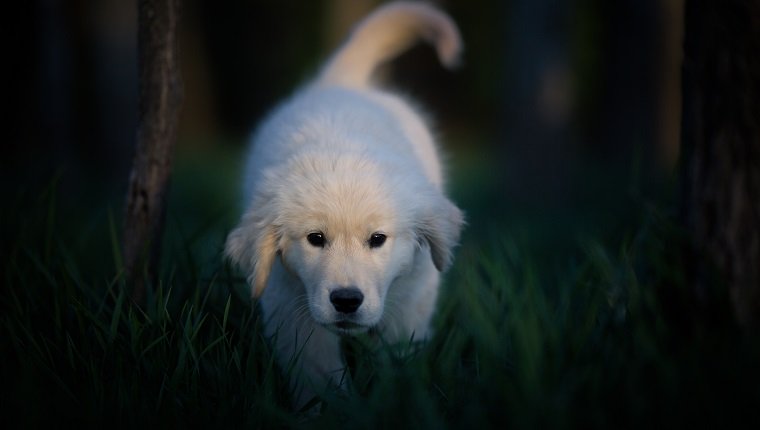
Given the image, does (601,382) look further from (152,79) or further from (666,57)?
(666,57)

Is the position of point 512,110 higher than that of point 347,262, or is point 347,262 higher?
point 512,110

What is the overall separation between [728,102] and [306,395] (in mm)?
1785

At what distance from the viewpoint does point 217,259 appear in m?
3.22

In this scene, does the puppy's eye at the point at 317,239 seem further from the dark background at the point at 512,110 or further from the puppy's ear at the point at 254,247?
the dark background at the point at 512,110

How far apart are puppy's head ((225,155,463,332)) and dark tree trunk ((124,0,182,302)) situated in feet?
1.53

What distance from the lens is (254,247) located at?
8.99ft

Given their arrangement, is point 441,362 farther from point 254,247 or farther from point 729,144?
point 729,144

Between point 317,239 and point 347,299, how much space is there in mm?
336

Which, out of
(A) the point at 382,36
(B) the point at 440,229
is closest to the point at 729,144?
(B) the point at 440,229

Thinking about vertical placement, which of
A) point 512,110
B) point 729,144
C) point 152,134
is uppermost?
point 729,144

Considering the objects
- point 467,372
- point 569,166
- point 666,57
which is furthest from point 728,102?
point 666,57

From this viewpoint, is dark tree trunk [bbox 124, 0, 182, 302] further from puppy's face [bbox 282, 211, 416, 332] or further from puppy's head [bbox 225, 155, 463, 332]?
puppy's face [bbox 282, 211, 416, 332]

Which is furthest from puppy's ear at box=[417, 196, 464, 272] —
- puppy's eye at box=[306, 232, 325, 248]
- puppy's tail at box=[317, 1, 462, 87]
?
puppy's tail at box=[317, 1, 462, 87]

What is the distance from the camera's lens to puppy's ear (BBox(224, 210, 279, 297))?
2738 mm
